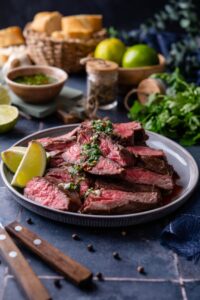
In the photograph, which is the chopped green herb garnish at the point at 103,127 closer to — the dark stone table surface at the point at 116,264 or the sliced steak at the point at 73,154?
the sliced steak at the point at 73,154

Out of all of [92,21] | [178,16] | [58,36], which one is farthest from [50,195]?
[178,16]

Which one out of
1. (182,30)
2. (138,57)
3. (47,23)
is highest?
(47,23)

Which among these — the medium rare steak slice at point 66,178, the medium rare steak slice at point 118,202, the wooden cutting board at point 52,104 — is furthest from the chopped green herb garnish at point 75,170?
the wooden cutting board at point 52,104

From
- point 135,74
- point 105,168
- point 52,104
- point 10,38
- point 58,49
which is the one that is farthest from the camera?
point 10,38

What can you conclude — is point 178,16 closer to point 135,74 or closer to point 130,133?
point 135,74

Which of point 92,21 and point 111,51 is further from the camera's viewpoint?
point 92,21

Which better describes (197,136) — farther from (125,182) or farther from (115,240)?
(115,240)
